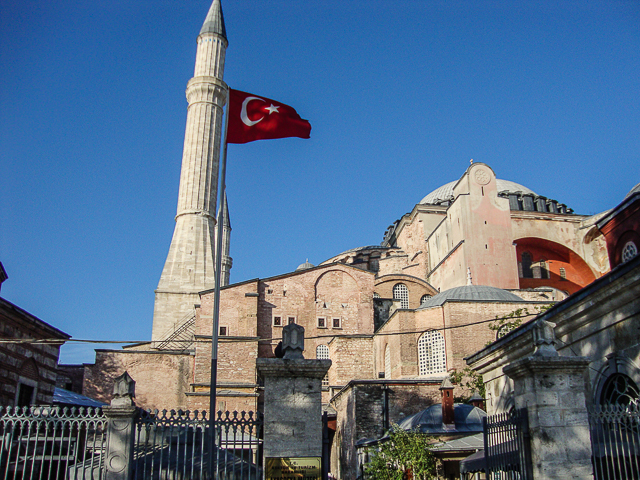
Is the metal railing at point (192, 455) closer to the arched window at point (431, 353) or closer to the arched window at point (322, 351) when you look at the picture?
the arched window at point (431, 353)

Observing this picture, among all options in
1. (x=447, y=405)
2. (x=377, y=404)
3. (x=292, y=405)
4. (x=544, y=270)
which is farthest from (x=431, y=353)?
(x=292, y=405)

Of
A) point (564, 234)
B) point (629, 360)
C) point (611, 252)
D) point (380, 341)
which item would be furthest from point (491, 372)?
point (564, 234)

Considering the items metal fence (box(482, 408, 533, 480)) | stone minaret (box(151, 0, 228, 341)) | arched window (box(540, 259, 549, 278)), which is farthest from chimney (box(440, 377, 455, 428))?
arched window (box(540, 259, 549, 278))

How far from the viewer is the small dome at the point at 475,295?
26.8 m

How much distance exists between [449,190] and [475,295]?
61.9 feet

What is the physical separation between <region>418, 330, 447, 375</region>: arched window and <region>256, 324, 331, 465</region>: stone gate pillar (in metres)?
19.4

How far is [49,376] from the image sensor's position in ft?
49.9

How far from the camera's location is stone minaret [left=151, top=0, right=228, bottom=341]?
33.0 meters

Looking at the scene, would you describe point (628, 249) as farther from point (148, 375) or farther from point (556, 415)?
point (148, 375)

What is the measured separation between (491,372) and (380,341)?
602 inches

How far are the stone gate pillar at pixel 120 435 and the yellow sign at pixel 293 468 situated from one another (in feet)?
5.18

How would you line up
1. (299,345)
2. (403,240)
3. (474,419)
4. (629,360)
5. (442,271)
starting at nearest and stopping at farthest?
(299,345) → (629,360) → (474,419) → (442,271) → (403,240)

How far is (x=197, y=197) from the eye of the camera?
115 feet

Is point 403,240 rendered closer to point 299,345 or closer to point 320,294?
point 320,294
